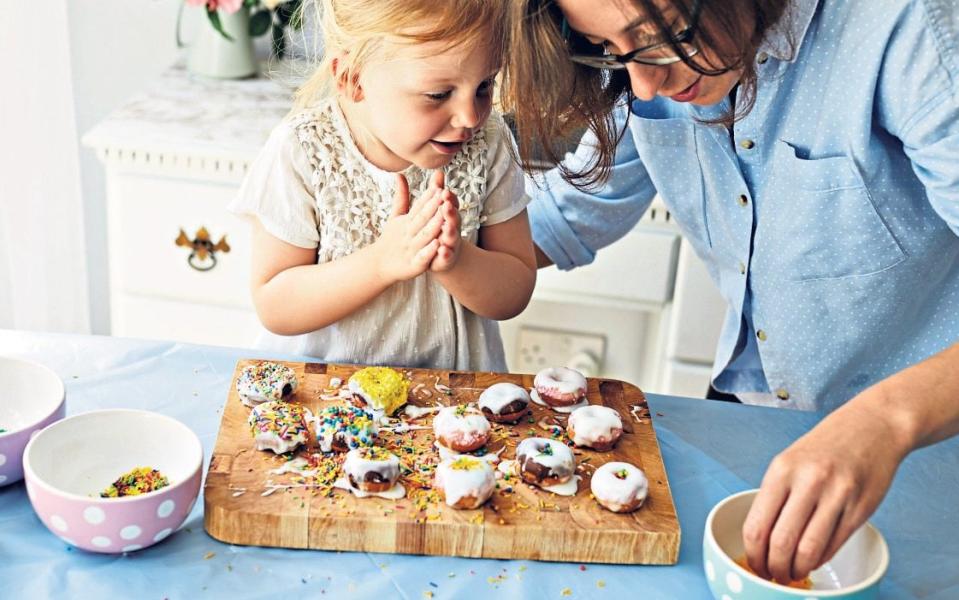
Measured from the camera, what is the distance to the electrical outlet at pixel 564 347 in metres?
2.27

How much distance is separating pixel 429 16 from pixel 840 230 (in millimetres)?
515

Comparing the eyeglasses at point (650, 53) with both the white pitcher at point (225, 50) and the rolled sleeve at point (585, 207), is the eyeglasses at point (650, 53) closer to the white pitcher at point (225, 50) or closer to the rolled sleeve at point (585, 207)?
the rolled sleeve at point (585, 207)

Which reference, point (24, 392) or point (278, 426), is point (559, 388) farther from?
point (24, 392)

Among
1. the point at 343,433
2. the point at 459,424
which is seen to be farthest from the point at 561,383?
the point at 343,433

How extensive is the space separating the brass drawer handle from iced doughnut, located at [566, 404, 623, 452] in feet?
3.67

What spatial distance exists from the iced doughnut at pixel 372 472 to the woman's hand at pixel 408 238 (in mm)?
246

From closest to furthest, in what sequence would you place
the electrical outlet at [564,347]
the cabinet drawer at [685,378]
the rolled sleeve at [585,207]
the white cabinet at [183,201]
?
the rolled sleeve at [585,207] → the white cabinet at [183,201] → the cabinet drawer at [685,378] → the electrical outlet at [564,347]

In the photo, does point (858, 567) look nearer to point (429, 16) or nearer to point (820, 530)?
point (820, 530)

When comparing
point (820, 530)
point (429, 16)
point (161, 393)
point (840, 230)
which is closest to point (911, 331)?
point (840, 230)

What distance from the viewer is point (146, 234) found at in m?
2.04

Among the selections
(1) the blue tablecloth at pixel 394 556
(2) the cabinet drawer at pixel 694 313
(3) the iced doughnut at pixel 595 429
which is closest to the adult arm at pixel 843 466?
(1) the blue tablecloth at pixel 394 556

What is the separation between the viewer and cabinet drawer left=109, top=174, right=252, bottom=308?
2.00 m

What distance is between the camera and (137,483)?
97cm

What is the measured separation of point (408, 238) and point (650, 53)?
0.32 meters
